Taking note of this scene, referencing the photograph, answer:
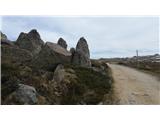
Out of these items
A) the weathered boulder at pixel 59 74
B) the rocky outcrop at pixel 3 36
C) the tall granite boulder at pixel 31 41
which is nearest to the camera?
the rocky outcrop at pixel 3 36

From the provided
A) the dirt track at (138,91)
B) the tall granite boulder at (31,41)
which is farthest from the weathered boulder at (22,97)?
the tall granite boulder at (31,41)

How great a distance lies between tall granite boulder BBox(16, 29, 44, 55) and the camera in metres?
11.9

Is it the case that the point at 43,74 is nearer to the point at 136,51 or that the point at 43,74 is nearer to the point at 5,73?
the point at 5,73

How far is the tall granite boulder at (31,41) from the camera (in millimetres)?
11945

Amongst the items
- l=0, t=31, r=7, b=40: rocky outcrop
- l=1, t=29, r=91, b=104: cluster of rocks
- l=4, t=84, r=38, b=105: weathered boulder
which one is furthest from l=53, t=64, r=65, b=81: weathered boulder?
l=0, t=31, r=7, b=40: rocky outcrop

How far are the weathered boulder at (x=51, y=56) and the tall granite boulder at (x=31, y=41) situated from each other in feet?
1.05

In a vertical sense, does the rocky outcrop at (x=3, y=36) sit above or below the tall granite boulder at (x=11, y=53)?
above

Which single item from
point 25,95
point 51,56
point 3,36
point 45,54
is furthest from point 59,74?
point 3,36

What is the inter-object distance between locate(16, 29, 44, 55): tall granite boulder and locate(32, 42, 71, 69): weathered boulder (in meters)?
0.32

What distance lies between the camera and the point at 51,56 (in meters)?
12.7

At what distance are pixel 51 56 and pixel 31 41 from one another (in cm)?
195

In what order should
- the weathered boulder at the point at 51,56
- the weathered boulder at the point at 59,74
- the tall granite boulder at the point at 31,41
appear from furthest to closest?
the weathered boulder at the point at 51,56 → the tall granite boulder at the point at 31,41 → the weathered boulder at the point at 59,74

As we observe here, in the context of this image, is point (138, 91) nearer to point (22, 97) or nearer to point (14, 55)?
point (22, 97)

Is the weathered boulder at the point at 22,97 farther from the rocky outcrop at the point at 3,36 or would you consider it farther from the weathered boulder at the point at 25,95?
the rocky outcrop at the point at 3,36
